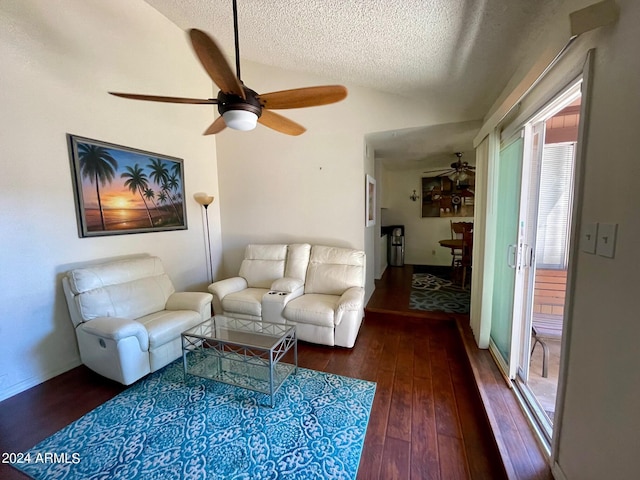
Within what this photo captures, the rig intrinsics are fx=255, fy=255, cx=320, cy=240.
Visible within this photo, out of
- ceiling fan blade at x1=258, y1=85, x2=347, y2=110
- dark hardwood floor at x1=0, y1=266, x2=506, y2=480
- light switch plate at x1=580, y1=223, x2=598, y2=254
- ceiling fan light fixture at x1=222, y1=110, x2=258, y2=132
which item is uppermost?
ceiling fan blade at x1=258, y1=85, x2=347, y2=110

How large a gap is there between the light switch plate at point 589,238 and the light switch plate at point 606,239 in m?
0.02

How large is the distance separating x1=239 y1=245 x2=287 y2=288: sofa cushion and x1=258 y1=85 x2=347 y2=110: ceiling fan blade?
200 cm

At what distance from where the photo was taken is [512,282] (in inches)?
73.8

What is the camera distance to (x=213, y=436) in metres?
1.57

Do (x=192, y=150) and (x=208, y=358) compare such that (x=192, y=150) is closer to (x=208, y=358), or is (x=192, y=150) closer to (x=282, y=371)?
(x=208, y=358)

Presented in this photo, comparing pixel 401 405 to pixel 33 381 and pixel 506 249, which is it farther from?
pixel 33 381

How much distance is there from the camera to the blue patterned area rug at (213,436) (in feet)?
4.50

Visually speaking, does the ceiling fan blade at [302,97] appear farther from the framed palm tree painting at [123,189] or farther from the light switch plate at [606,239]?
the framed palm tree painting at [123,189]

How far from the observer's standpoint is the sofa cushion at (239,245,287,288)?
3.26 m

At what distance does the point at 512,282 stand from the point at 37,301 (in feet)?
12.2

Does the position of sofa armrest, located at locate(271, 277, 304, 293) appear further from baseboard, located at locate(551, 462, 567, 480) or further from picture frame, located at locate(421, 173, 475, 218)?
picture frame, located at locate(421, 173, 475, 218)

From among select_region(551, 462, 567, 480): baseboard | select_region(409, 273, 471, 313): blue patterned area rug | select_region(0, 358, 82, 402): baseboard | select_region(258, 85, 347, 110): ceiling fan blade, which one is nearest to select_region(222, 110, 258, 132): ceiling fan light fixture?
select_region(258, 85, 347, 110): ceiling fan blade

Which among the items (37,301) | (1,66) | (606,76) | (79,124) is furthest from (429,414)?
(1,66)

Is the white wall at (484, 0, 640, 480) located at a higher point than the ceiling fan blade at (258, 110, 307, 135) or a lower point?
lower
